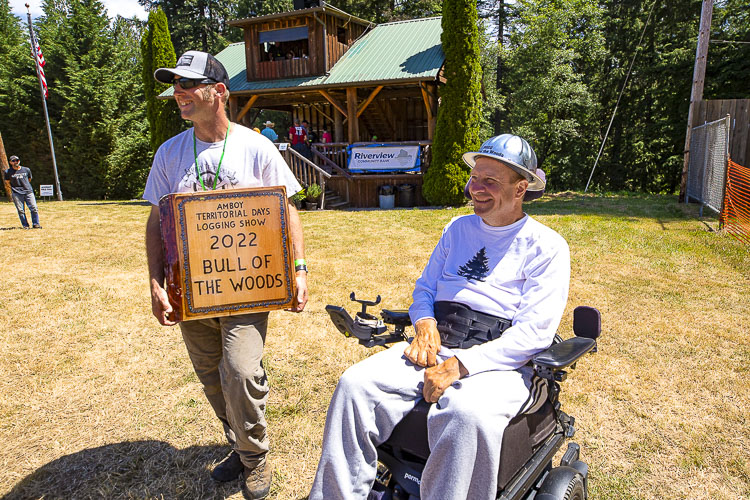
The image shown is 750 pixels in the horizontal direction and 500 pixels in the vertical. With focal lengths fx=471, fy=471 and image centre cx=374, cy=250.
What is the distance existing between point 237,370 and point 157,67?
62.3 ft

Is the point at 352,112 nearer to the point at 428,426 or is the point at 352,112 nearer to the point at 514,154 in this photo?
the point at 514,154

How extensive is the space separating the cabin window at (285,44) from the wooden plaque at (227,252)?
14695 millimetres

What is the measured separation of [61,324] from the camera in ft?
16.6

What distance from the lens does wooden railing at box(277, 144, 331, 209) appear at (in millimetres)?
14372

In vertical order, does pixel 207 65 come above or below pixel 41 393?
above

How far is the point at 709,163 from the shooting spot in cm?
1108

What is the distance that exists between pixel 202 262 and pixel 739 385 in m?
3.91

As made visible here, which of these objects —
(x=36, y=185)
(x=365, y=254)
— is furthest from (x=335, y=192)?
(x=36, y=185)

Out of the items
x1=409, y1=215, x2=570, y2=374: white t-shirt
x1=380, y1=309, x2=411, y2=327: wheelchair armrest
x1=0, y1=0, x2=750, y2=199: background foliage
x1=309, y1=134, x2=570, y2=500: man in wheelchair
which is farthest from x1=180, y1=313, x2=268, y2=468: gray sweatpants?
x1=0, y1=0, x2=750, y2=199: background foliage

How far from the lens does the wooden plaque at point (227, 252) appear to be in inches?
87.3

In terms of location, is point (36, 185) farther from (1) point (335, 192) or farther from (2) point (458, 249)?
(2) point (458, 249)

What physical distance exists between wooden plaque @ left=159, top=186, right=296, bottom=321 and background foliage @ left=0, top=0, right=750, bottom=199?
20430 millimetres

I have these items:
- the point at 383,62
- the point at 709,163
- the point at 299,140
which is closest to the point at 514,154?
the point at 709,163

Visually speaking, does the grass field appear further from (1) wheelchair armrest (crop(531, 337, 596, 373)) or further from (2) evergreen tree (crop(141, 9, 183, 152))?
(2) evergreen tree (crop(141, 9, 183, 152))
